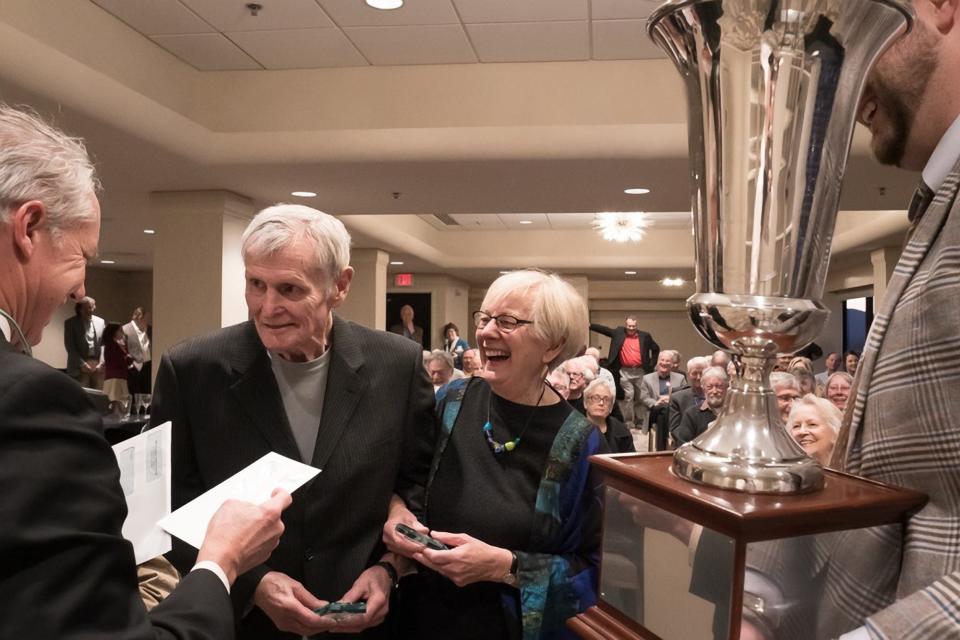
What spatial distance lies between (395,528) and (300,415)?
343 mm

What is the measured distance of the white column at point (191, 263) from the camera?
230 inches

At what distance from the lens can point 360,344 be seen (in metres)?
1.70

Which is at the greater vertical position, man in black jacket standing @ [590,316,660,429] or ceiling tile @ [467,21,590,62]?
ceiling tile @ [467,21,590,62]

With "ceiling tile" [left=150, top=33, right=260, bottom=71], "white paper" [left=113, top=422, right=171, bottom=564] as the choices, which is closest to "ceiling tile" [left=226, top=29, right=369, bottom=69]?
"ceiling tile" [left=150, top=33, right=260, bottom=71]

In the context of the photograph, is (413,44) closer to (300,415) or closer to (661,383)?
(300,415)

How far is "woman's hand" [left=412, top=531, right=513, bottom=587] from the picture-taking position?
1393 millimetres

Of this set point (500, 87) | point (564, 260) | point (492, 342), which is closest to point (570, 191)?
point (500, 87)

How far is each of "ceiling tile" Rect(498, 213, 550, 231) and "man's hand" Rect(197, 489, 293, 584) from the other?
1001cm

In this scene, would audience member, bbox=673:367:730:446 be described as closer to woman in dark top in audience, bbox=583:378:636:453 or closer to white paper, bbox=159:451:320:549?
woman in dark top in audience, bbox=583:378:636:453

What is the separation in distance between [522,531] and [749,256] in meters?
0.95

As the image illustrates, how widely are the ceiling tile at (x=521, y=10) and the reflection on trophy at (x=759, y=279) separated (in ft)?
11.2

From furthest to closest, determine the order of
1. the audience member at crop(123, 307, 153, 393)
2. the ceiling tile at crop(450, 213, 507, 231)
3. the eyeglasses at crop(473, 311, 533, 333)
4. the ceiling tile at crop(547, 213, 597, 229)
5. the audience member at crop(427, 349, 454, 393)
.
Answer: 1. the ceiling tile at crop(547, 213, 597, 229)
2. the ceiling tile at crop(450, 213, 507, 231)
3. the audience member at crop(123, 307, 153, 393)
4. the audience member at crop(427, 349, 454, 393)
5. the eyeglasses at crop(473, 311, 533, 333)

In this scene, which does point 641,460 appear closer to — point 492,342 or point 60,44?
point 492,342

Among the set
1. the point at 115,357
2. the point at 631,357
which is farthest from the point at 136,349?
the point at 631,357
